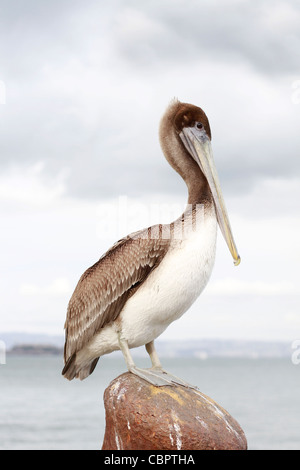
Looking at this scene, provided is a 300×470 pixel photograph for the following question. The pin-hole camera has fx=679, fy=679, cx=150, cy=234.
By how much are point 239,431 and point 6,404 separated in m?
32.9

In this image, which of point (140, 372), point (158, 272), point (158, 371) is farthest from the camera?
point (158, 371)

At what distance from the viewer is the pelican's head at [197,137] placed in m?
7.21

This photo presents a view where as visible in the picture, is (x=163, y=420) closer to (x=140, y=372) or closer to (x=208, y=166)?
(x=140, y=372)

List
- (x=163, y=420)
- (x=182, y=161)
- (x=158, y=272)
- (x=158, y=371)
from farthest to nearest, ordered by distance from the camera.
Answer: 1. (x=182, y=161)
2. (x=158, y=371)
3. (x=158, y=272)
4. (x=163, y=420)

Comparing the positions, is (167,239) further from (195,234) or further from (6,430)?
(6,430)

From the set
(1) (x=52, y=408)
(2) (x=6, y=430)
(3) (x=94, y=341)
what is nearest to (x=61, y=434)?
(2) (x=6, y=430)

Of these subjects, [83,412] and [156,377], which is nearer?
[156,377]

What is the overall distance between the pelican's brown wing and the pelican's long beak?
69cm

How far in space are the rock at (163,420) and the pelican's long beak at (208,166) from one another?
62.0 inches

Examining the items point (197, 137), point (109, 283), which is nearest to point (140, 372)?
point (109, 283)

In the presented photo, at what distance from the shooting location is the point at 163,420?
6621 millimetres

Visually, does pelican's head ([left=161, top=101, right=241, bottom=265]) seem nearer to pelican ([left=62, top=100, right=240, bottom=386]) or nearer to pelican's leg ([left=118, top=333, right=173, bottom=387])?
pelican ([left=62, top=100, right=240, bottom=386])

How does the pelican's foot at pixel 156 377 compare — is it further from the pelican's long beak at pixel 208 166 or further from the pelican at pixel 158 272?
the pelican's long beak at pixel 208 166

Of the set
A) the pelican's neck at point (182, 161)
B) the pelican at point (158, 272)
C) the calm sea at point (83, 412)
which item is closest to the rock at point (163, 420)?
the pelican at point (158, 272)
